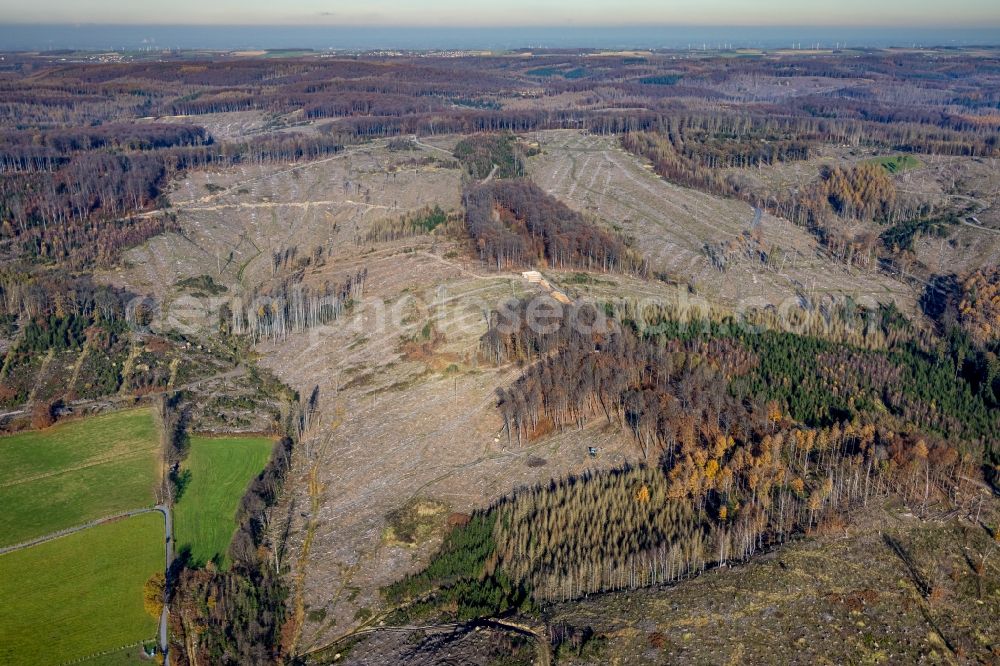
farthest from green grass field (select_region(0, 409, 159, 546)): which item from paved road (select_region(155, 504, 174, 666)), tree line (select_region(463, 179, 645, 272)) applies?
tree line (select_region(463, 179, 645, 272))

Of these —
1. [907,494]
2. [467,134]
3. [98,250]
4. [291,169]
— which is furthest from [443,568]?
[467,134]

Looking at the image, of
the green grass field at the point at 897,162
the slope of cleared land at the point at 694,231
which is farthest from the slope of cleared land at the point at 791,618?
the green grass field at the point at 897,162

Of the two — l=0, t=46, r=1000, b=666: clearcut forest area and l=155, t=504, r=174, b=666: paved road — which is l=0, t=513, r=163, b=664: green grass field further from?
l=155, t=504, r=174, b=666: paved road

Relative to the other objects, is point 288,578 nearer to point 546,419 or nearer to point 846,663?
point 546,419

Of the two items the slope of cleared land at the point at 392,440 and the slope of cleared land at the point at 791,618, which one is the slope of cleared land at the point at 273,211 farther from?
the slope of cleared land at the point at 791,618

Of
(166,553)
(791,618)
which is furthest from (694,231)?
(166,553)

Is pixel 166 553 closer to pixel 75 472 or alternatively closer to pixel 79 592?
pixel 79 592
